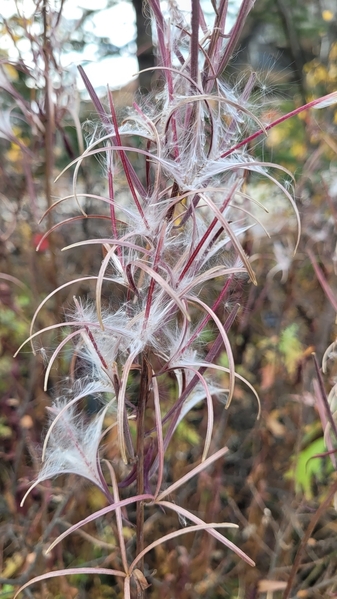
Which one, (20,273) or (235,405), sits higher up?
(20,273)

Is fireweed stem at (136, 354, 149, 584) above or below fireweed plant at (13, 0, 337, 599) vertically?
below

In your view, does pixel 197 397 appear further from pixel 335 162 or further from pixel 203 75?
pixel 335 162

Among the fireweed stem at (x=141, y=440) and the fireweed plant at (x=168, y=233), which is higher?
the fireweed plant at (x=168, y=233)

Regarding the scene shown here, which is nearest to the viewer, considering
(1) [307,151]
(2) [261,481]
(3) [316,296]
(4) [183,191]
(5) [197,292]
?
(4) [183,191]

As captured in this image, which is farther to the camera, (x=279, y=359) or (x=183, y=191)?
(x=279, y=359)

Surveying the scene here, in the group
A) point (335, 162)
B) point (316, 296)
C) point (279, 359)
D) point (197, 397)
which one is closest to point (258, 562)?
point (279, 359)

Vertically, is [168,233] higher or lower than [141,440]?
higher

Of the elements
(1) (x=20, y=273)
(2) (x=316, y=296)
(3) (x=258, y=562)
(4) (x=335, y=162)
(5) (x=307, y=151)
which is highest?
(5) (x=307, y=151)

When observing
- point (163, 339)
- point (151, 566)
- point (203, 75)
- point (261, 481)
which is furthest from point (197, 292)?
point (151, 566)

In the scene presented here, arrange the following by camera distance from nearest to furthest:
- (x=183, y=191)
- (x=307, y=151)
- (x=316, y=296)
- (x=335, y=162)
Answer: (x=183, y=191)
(x=307, y=151)
(x=316, y=296)
(x=335, y=162)
